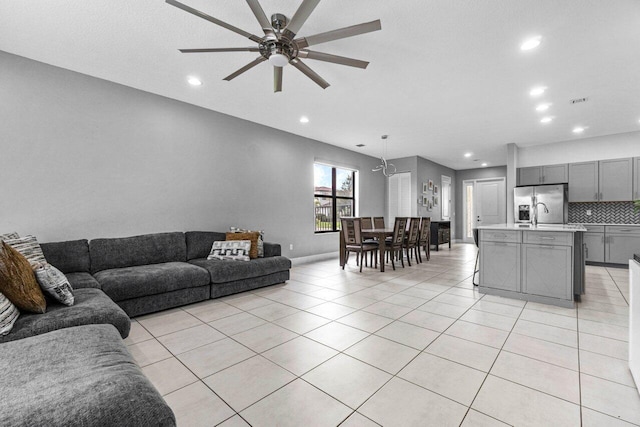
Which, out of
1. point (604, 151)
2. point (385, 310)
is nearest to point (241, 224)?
point (385, 310)

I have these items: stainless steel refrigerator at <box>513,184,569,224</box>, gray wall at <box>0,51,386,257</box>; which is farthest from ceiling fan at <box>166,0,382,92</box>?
stainless steel refrigerator at <box>513,184,569,224</box>

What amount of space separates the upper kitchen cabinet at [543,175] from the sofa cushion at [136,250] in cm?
719

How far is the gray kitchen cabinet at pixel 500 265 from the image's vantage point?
3.50 metres

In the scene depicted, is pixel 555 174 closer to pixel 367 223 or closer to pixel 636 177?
pixel 636 177

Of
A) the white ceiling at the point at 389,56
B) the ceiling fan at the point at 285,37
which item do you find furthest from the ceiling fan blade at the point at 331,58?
the white ceiling at the point at 389,56

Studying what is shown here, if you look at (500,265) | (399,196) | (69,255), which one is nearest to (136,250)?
(69,255)

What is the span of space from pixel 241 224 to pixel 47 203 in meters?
2.42

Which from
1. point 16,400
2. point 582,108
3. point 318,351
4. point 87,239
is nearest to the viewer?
point 16,400

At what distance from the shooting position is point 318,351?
2229 millimetres

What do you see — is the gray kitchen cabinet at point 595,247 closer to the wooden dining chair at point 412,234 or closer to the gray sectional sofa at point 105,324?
the wooden dining chair at point 412,234

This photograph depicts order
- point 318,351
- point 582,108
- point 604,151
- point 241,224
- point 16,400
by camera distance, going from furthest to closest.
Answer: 1. point 604,151
2. point 241,224
3. point 582,108
4. point 318,351
5. point 16,400

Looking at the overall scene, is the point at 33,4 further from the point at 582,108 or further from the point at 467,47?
the point at 582,108

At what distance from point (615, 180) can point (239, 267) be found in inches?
287

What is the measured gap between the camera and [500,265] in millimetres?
3602
